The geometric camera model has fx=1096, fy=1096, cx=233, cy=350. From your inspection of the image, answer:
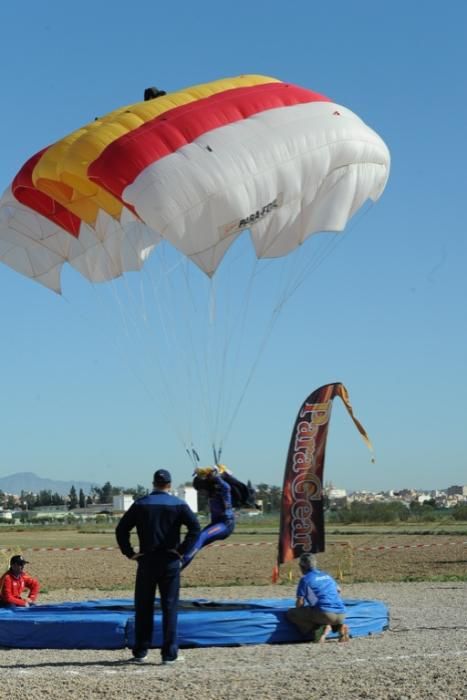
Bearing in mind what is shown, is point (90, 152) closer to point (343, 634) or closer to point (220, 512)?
point (220, 512)

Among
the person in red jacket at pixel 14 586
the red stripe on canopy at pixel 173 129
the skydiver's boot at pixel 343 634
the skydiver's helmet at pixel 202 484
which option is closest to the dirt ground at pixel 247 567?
the person in red jacket at pixel 14 586

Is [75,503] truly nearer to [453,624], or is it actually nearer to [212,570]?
[212,570]

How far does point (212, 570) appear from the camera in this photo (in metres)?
23.1

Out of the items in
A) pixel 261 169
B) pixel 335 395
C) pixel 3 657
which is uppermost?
pixel 261 169

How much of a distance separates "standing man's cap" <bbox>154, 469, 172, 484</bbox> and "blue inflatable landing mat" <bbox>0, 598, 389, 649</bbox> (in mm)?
1461

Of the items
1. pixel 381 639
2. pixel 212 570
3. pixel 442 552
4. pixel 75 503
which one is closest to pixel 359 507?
pixel 442 552

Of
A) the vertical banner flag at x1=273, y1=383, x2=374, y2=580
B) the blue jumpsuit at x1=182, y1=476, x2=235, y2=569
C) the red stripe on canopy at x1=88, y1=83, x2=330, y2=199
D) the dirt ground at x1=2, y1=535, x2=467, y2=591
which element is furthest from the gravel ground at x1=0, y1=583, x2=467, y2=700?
the dirt ground at x1=2, y1=535, x2=467, y2=591

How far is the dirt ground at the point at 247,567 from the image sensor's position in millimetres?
18922

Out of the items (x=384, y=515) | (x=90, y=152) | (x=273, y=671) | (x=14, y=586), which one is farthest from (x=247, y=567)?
(x=384, y=515)

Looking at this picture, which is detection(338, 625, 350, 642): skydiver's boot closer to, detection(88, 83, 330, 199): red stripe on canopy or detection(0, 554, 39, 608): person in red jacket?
detection(0, 554, 39, 608): person in red jacket

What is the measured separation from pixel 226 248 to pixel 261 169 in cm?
95

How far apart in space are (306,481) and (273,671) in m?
7.32

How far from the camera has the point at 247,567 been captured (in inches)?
948

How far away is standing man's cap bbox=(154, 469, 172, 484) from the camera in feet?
28.6
